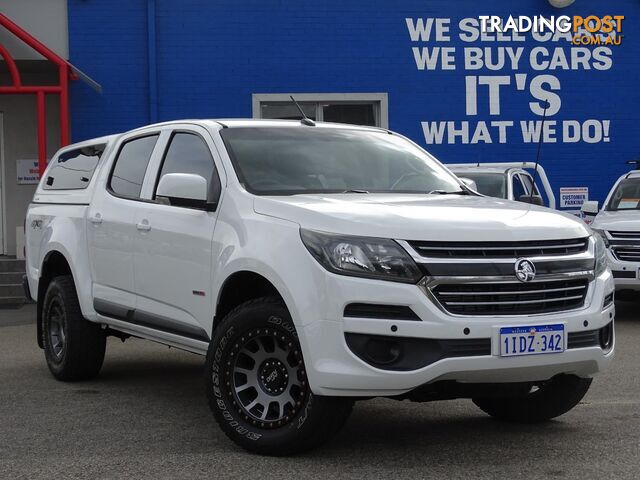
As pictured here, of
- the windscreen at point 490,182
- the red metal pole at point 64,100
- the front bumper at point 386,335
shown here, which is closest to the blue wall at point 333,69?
the red metal pole at point 64,100

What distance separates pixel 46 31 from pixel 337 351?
13.8 meters

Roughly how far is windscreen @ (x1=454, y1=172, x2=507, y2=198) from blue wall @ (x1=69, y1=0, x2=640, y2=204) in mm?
5603

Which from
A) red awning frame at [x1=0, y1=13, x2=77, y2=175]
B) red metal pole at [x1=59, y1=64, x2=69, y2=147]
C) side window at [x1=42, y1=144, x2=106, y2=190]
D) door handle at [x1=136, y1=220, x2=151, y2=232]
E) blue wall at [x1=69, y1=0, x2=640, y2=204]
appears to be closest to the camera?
door handle at [x1=136, y1=220, x2=151, y2=232]

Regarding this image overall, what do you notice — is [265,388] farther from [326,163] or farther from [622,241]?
[622,241]

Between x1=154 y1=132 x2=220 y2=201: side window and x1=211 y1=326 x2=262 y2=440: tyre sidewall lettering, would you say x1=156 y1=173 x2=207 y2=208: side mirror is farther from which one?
x1=211 y1=326 x2=262 y2=440: tyre sidewall lettering

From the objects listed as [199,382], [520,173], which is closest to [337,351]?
[199,382]

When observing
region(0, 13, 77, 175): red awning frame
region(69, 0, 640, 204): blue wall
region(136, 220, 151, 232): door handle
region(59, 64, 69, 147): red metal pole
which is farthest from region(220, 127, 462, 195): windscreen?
region(69, 0, 640, 204): blue wall

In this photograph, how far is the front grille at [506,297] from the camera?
5.12 metres

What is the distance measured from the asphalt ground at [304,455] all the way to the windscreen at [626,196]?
513 cm

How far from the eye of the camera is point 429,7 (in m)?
18.4

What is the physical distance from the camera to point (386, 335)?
506 centimetres

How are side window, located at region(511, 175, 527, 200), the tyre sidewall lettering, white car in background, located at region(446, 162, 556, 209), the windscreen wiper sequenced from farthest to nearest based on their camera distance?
side window, located at region(511, 175, 527, 200), white car in background, located at region(446, 162, 556, 209), the windscreen wiper, the tyre sidewall lettering

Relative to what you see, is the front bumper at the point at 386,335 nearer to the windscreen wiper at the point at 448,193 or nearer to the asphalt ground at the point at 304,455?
the asphalt ground at the point at 304,455

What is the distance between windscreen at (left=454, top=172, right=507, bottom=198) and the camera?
12.7m
